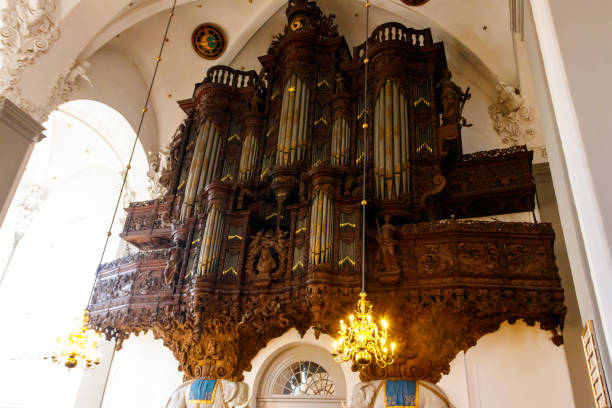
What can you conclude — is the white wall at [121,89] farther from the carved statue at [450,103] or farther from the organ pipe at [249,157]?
the carved statue at [450,103]

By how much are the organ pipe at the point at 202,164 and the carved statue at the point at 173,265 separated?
30.5 inches

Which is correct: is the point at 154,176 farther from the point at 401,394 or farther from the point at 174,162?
the point at 401,394

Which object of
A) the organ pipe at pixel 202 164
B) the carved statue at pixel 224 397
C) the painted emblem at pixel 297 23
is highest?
the painted emblem at pixel 297 23

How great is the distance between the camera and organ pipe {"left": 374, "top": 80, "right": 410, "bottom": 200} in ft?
25.7

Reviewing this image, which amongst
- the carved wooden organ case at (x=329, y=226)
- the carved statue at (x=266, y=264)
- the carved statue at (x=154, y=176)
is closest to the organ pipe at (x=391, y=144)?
the carved wooden organ case at (x=329, y=226)

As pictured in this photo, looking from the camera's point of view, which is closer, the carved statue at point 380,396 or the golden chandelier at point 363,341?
the golden chandelier at point 363,341

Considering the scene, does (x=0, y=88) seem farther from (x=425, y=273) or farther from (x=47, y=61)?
(x=425, y=273)

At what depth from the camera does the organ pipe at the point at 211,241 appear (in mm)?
7867

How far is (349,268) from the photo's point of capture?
7.22 metres

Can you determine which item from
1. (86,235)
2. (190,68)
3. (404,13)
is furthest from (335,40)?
(86,235)

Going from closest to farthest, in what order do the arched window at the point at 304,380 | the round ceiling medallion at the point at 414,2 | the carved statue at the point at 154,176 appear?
the arched window at the point at 304,380
the round ceiling medallion at the point at 414,2
the carved statue at the point at 154,176

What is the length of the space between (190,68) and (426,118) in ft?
22.1

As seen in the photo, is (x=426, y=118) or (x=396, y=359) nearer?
(x=396, y=359)

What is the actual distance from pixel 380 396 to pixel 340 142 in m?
4.27
